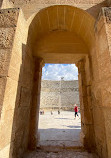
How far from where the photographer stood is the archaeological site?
5.57ft

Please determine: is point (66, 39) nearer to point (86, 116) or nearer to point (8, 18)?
point (8, 18)

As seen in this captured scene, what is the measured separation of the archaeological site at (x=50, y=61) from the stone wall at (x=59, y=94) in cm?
2002

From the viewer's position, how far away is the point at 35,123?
269 cm

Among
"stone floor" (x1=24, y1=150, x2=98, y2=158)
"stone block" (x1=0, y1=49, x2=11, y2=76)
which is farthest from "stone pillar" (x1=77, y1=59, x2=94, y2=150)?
"stone block" (x1=0, y1=49, x2=11, y2=76)

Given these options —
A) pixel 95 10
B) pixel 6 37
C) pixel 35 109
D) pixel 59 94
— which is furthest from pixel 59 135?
pixel 59 94

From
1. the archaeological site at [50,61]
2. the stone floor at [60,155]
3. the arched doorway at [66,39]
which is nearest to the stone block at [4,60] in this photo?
the archaeological site at [50,61]

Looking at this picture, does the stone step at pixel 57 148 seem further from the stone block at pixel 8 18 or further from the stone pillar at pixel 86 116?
the stone block at pixel 8 18

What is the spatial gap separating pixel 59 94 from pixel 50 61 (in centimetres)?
2172

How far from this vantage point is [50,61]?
369 centimetres

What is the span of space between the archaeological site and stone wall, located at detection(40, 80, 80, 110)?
788 inches

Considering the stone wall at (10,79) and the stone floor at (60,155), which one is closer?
the stone wall at (10,79)

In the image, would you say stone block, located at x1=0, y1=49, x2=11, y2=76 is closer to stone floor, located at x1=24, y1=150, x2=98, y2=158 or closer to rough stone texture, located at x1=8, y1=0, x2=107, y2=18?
rough stone texture, located at x1=8, y1=0, x2=107, y2=18

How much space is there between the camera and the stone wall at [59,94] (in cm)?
2288

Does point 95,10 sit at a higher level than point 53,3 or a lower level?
lower
